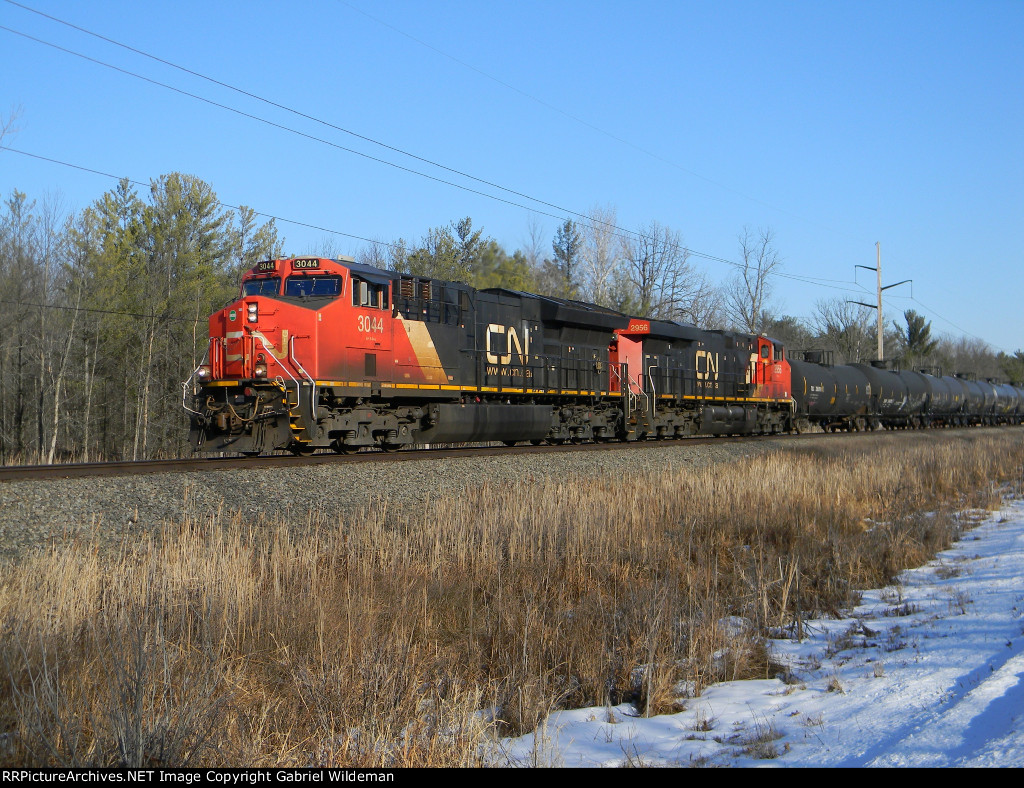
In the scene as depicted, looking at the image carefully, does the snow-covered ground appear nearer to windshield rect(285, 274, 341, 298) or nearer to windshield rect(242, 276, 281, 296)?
windshield rect(285, 274, 341, 298)

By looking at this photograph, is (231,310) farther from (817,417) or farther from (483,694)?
(817,417)

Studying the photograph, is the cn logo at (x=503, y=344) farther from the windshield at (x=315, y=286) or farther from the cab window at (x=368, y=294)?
the windshield at (x=315, y=286)

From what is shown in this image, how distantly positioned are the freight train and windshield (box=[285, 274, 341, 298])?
23 mm

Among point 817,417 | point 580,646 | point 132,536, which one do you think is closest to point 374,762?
point 580,646

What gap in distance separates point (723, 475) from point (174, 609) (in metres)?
10.5

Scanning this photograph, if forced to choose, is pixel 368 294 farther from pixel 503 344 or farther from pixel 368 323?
pixel 503 344

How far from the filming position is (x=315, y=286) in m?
15.5

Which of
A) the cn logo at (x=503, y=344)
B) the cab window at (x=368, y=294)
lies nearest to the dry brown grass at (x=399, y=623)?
the cab window at (x=368, y=294)

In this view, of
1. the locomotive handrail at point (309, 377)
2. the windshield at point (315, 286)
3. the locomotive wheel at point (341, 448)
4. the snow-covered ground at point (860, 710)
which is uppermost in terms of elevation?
the windshield at point (315, 286)

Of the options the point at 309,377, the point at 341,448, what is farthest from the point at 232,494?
the point at 341,448

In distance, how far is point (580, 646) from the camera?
602cm

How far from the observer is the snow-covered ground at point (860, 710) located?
3895 millimetres

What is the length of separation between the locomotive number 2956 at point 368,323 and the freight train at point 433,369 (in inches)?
1.7

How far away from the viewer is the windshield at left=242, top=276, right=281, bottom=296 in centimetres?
1569
